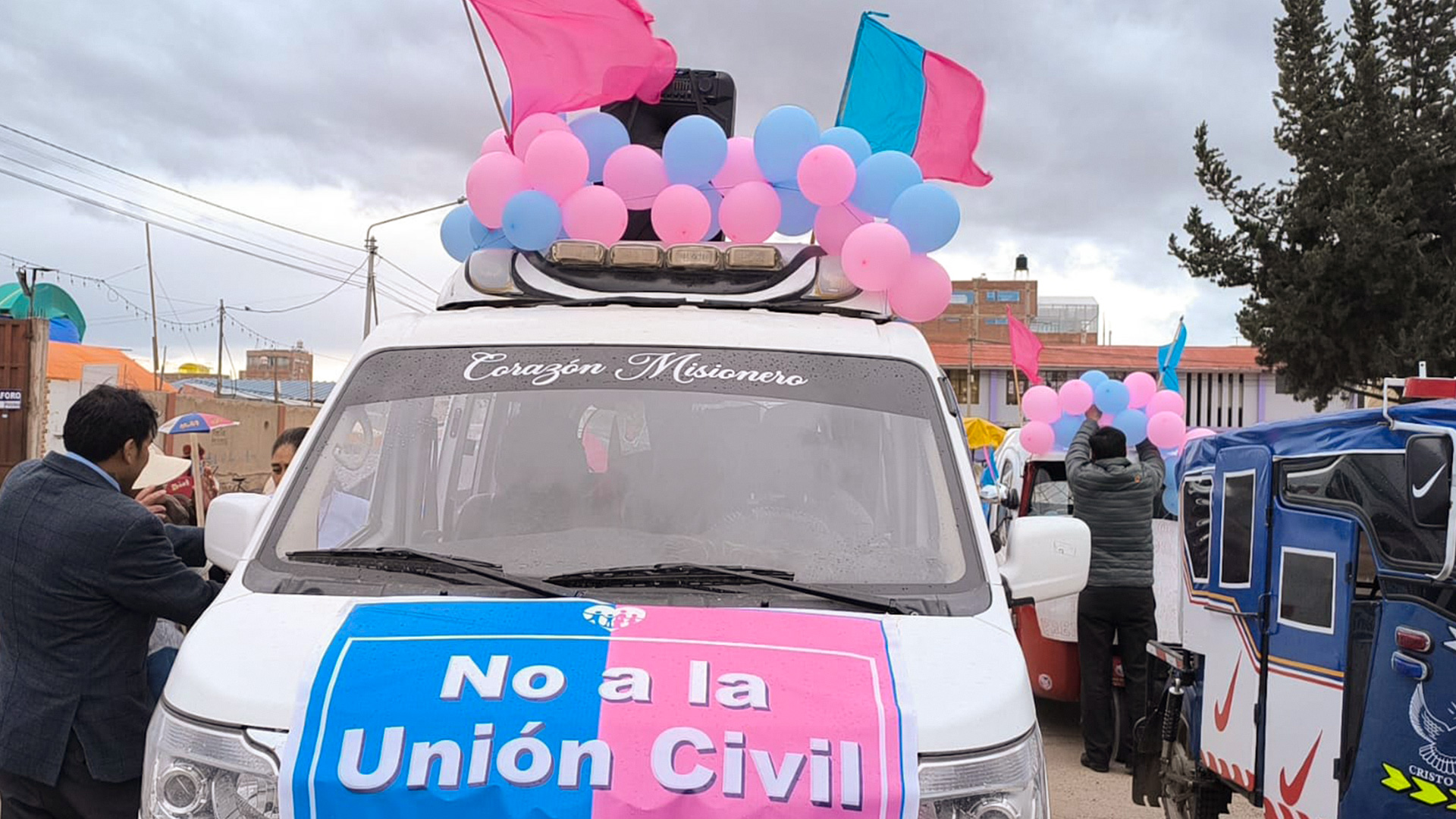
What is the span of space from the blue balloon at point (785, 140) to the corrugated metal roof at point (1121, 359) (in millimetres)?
38490

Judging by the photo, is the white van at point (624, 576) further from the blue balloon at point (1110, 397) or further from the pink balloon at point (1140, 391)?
the pink balloon at point (1140, 391)

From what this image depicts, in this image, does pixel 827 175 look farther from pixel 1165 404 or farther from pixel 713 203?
pixel 1165 404

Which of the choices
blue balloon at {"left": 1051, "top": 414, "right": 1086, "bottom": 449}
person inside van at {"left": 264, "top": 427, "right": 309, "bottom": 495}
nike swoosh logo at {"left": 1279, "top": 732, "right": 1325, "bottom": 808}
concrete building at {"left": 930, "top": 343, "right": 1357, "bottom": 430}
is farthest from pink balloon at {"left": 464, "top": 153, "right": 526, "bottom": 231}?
concrete building at {"left": 930, "top": 343, "right": 1357, "bottom": 430}

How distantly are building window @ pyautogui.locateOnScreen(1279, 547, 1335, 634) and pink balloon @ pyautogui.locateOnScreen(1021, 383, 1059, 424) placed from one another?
16.2ft

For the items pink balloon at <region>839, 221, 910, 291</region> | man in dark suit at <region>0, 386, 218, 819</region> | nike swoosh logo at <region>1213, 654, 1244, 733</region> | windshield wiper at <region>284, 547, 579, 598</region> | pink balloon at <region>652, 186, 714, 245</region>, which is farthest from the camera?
pink balloon at <region>652, 186, 714, 245</region>

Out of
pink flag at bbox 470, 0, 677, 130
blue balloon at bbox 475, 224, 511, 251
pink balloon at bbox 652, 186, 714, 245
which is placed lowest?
blue balloon at bbox 475, 224, 511, 251

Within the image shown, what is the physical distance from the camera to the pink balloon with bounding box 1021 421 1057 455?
934cm

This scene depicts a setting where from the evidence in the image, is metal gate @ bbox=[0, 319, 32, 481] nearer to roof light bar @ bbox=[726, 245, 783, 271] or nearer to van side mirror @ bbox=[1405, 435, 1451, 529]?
roof light bar @ bbox=[726, 245, 783, 271]

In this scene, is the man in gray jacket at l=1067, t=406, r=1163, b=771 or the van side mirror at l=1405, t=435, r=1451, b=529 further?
the man in gray jacket at l=1067, t=406, r=1163, b=771

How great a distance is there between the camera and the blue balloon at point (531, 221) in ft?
15.2

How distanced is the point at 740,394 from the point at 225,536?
57.5 inches

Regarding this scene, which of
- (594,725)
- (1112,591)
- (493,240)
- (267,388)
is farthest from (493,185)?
(267,388)

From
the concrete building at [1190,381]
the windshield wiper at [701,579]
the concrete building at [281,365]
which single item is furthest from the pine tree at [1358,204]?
the concrete building at [281,365]

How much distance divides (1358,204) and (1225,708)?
15.7m
